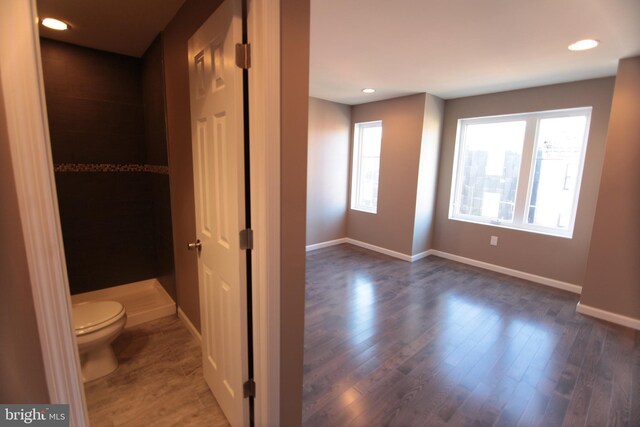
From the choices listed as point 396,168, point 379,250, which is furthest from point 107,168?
point 379,250

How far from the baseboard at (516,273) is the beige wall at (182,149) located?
145 inches

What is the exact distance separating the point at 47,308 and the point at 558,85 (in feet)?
15.0

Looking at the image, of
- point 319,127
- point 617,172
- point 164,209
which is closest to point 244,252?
point 164,209

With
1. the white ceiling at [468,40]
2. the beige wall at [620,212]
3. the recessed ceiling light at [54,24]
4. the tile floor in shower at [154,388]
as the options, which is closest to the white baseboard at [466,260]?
the beige wall at [620,212]

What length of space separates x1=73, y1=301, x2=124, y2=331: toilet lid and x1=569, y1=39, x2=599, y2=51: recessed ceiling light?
12.4ft

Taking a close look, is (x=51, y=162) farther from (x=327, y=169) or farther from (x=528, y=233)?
(x=528, y=233)

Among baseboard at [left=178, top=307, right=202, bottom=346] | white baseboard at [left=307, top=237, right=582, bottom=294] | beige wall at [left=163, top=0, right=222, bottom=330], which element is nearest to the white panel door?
beige wall at [left=163, top=0, right=222, bottom=330]

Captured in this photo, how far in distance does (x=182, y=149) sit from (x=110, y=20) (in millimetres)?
994

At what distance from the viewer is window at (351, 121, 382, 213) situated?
488 centimetres

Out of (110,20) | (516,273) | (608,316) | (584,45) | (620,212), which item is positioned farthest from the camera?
(516,273)

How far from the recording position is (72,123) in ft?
8.24

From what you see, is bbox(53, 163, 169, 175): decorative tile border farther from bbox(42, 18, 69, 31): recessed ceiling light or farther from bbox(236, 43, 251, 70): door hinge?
bbox(236, 43, 251, 70): door hinge

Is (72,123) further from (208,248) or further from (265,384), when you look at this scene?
(265,384)

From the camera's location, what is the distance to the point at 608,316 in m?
2.79
